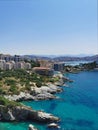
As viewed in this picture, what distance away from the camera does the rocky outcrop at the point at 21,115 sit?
3045 cm

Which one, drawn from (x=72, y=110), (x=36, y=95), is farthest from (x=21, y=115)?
(x=36, y=95)

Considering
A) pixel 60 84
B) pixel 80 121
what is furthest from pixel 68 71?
pixel 80 121

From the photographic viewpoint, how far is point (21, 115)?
3108cm

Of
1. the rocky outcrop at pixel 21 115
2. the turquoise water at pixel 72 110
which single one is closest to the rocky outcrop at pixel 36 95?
the turquoise water at pixel 72 110

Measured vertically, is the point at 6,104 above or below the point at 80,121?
above

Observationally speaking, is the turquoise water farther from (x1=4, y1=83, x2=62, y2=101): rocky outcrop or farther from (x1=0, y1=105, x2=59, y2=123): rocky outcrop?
(x1=4, y1=83, x2=62, y2=101): rocky outcrop

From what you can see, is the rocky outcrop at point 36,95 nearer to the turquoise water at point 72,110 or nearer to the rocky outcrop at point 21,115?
the turquoise water at point 72,110

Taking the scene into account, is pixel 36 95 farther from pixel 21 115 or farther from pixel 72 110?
pixel 21 115

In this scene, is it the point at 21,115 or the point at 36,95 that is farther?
the point at 36,95

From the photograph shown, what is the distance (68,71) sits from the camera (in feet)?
324

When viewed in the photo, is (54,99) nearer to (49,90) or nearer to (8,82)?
(49,90)

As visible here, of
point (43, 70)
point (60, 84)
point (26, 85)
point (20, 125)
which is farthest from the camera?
point (43, 70)

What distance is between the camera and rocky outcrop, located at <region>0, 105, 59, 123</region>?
3045cm

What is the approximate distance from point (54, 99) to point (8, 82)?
10340 millimetres
